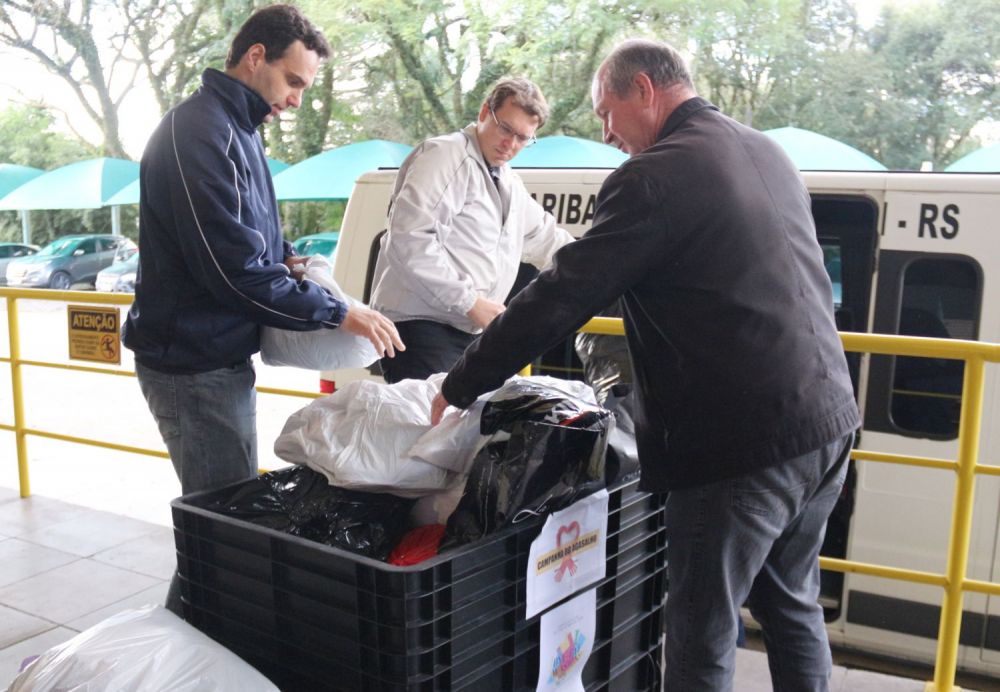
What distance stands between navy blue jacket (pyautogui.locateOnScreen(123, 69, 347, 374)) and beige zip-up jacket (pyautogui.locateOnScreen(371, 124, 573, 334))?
23.7 inches

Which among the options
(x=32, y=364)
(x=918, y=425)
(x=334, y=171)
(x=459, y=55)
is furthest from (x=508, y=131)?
(x=459, y=55)

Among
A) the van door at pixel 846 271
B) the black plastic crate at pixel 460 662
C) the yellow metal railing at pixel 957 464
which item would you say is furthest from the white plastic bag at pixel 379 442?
the van door at pixel 846 271

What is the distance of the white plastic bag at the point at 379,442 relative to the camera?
6.26 feet

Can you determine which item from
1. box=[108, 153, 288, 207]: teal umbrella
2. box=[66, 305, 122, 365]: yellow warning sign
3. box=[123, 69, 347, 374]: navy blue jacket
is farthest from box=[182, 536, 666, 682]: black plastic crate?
box=[108, 153, 288, 207]: teal umbrella

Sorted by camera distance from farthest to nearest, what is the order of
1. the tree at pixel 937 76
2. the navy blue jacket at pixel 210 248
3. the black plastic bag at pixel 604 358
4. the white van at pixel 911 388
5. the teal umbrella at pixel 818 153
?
the tree at pixel 937 76 → the teal umbrella at pixel 818 153 → the white van at pixel 911 388 → the black plastic bag at pixel 604 358 → the navy blue jacket at pixel 210 248

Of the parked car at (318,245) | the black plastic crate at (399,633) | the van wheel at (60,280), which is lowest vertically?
the van wheel at (60,280)

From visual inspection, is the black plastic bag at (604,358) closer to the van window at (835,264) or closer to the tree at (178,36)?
the van window at (835,264)

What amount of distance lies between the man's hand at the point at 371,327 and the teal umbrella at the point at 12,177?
29.8 metres

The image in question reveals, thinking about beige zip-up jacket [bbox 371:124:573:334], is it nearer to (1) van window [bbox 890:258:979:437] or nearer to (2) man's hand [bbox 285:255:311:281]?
(2) man's hand [bbox 285:255:311:281]

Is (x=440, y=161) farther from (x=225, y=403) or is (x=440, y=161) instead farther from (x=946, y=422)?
(x=946, y=422)

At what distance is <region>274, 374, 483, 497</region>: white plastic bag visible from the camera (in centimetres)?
191

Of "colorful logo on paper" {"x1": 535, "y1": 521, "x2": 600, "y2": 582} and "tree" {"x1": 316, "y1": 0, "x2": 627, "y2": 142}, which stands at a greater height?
"tree" {"x1": 316, "y1": 0, "x2": 627, "y2": 142}

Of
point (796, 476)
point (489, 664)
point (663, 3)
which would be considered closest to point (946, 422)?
point (796, 476)

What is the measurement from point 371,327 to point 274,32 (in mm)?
798
